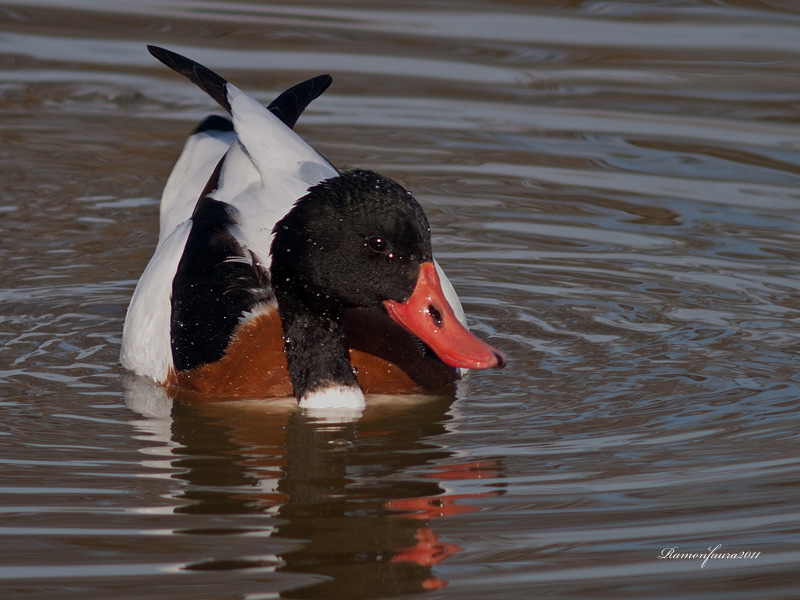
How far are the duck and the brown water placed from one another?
0.16 m

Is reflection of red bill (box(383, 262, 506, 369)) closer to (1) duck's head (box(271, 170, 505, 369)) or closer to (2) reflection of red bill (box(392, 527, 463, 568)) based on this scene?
(1) duck's head (box(271, 170, 505, 369))

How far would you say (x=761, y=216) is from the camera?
28.7 ft

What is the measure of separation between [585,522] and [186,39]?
8.19 m

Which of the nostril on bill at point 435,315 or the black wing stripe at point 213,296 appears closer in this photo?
the nostril on bill at point 435,315

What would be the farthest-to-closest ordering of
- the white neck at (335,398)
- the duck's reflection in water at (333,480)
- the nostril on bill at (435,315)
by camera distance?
the white neck at (335,398) < the nostril on bill at (435,315) < the duck's reflection in water at (333,480)

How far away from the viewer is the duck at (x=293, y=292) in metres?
5.71

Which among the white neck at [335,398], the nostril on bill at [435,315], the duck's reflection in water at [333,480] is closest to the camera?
the duck's reflection in water at [333,480]

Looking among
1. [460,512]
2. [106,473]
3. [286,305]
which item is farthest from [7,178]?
[460,512]

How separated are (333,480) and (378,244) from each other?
3.41 ft

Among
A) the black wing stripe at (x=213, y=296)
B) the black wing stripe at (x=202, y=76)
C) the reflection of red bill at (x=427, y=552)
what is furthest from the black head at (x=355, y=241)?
the reflection of red bill at (x=427, y=552)

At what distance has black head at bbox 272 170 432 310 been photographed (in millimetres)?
5668

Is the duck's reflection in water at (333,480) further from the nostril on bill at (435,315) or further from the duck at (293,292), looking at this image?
the nostril on bill at (435,315)

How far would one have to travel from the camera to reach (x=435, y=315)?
573cm

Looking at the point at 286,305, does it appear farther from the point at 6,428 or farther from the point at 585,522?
the point at 585,522
